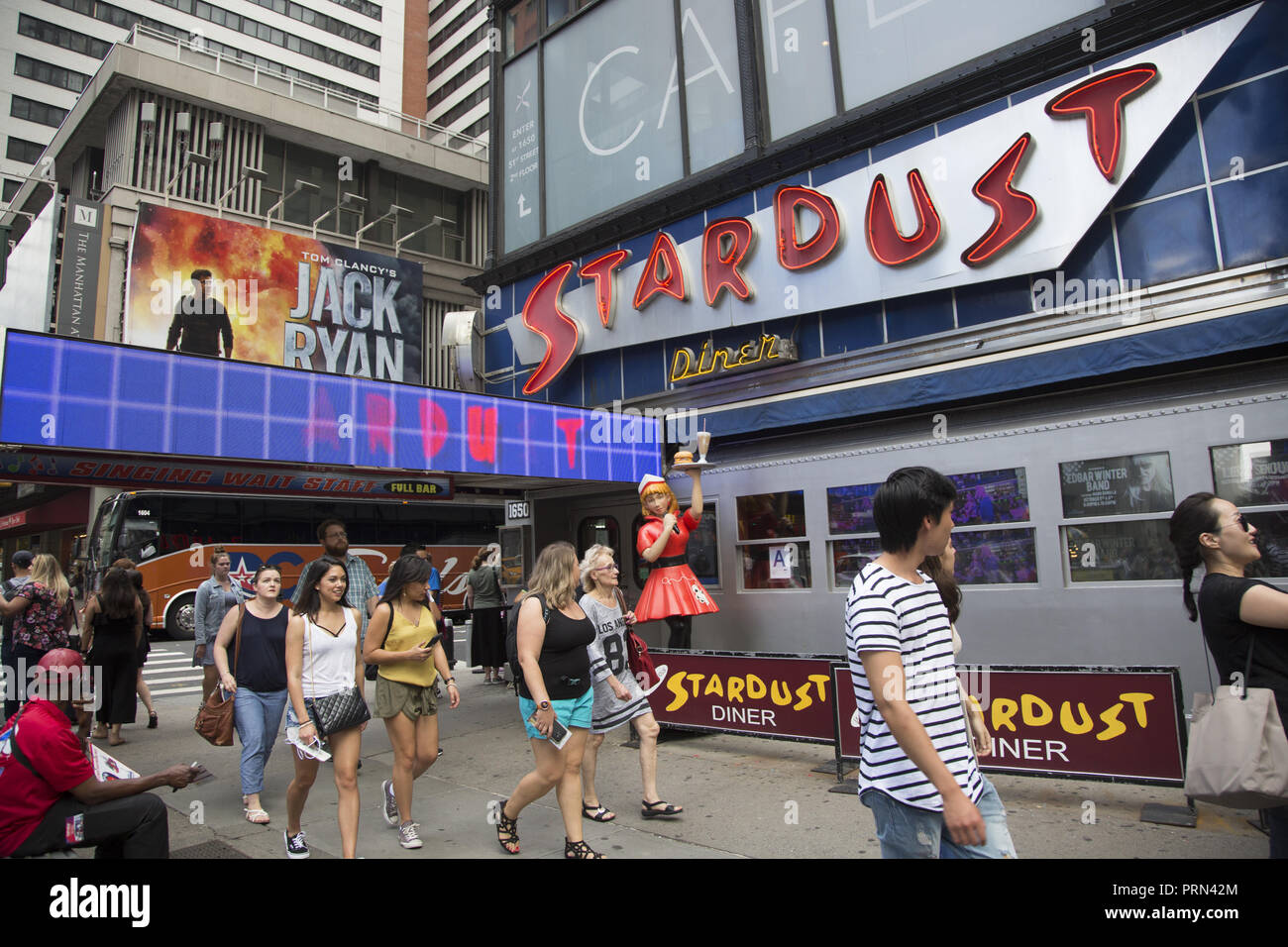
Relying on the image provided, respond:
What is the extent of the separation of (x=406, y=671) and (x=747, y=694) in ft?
9.91

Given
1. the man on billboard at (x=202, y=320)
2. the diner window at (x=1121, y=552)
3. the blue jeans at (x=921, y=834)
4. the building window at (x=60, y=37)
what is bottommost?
the blue jeans at (x=921, y=834)

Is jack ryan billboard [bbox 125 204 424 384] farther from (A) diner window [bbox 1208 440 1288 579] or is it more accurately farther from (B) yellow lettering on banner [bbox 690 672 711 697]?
(A) diner window [bbox 1208 440 1288 579]

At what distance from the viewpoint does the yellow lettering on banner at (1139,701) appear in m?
4.95

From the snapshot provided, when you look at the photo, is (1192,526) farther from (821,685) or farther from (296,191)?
(296,191)

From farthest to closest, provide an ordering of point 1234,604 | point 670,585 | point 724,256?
point 724,256 < point 670,585 < point 1234,604

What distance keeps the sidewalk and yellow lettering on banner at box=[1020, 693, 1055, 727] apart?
1.77 feet

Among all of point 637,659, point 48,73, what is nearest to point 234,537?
point 637,659

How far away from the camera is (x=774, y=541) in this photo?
952cm

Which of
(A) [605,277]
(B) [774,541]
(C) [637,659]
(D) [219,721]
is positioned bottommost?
(D) [219,721]

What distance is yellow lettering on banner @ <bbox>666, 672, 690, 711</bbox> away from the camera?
23.7 feet

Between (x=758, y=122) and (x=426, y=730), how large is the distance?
8727mm

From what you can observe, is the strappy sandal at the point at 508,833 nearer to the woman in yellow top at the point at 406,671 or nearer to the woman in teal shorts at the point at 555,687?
the woman in teal shorts at the point at 555,687

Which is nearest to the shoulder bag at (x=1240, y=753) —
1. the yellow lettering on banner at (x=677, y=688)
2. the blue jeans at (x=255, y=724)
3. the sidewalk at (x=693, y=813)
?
the sidewalk at (x=693, y=813)

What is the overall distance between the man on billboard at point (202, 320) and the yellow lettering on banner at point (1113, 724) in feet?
89.4
